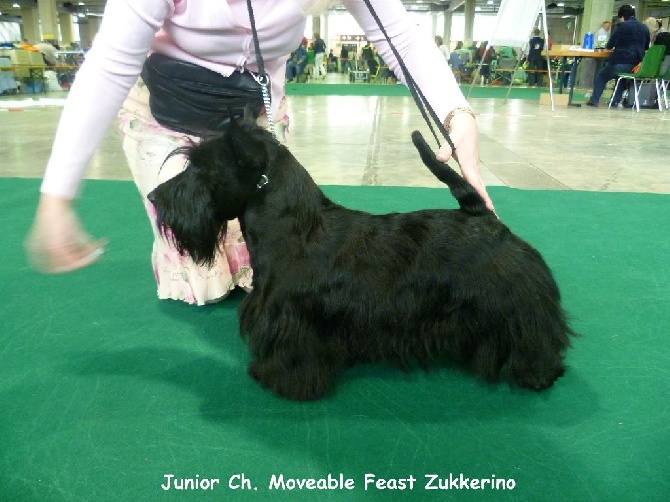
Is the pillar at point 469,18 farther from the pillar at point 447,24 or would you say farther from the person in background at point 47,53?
the person in background at point 47,53

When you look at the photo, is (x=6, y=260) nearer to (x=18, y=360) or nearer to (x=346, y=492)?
(x=18, y=360)

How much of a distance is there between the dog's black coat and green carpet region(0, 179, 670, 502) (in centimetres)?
11

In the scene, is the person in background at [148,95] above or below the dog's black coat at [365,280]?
above

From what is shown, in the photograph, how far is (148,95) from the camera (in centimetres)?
178

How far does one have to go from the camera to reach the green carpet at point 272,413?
107 cm

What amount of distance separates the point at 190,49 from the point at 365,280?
0.82 m

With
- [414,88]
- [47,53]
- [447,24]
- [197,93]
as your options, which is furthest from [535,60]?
[197,93]

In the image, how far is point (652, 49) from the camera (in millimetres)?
8266

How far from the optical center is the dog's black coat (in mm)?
1216

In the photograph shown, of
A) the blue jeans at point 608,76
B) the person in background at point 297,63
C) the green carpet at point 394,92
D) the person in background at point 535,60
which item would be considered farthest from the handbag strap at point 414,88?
the person in background at point 535,60

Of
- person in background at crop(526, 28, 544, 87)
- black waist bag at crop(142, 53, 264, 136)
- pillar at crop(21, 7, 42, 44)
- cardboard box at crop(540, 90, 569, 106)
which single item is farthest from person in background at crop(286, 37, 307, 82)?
pillar at crop(21, 7, 42, 44)

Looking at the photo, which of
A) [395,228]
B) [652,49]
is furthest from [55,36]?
[395,228]

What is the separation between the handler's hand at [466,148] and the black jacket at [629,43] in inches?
367

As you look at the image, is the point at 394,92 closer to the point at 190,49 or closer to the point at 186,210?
the point at 190,49
